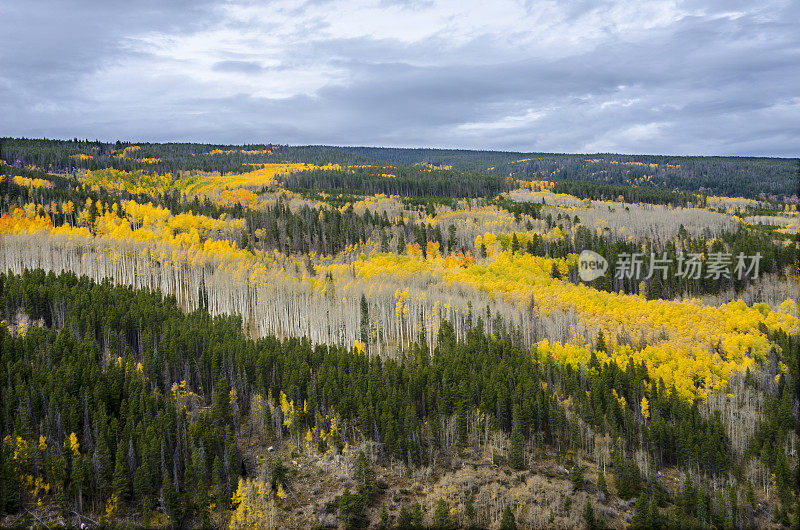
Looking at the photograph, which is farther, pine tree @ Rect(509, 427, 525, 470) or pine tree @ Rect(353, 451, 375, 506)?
pine tree @ Rect(509, 427, 525, 470)

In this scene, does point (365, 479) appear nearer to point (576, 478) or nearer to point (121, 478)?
point (576, 478)

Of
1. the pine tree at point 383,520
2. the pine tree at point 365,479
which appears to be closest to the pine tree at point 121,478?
the pine tree at point 365,479

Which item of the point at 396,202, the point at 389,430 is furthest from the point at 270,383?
the point at 396,202

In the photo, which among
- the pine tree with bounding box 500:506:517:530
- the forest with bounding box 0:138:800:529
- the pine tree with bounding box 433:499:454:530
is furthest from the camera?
the forest with bounding box 0:138:800:529

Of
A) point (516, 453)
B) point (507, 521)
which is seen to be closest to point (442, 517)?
point (507, 521)

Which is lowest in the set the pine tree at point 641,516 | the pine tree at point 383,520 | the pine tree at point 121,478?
the pine tree at point 383,520

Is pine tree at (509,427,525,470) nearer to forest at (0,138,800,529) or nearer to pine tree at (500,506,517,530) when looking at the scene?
forest at (0,138,800,529)

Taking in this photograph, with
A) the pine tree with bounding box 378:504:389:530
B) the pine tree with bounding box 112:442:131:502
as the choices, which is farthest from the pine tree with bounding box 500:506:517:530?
the pine tree with bounding box 112:442:131:502

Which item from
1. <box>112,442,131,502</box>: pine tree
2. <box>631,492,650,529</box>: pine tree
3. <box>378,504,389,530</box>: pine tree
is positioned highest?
<box>112,442,131,502</box>: pine tree

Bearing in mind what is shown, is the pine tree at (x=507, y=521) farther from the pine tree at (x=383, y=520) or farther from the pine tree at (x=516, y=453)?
the pine tree at (x=383, y=520)

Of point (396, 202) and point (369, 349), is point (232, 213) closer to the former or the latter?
point (396, 202)

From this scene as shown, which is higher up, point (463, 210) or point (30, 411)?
point (463, 210)
